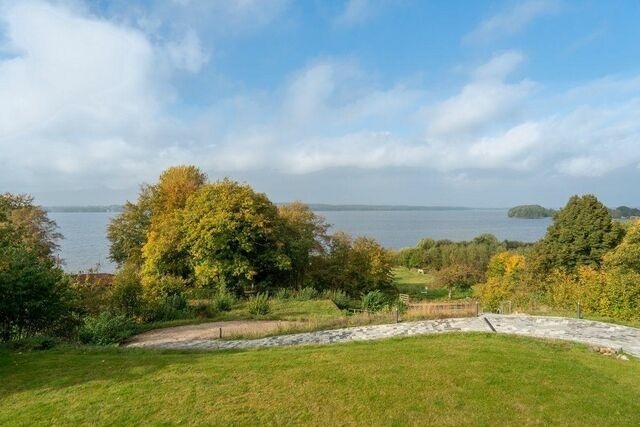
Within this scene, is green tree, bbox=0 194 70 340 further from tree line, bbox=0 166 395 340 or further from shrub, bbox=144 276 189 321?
shrub, bbox=144 276 189 321

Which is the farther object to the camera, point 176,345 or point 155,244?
point 155,244

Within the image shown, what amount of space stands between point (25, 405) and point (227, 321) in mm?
10811

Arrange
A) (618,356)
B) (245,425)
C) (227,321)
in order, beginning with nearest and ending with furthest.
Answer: (245,425) < (618,356) < (227,321)

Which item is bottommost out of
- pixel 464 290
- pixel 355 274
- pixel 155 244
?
pixel 464 290

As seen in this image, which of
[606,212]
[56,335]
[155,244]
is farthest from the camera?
[606,212]

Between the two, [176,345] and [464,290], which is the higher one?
[176,345]

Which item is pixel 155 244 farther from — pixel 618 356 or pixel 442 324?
pixel 618 356

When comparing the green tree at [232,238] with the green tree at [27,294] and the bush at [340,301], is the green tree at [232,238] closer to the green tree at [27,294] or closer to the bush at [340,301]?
the bush at [340,301]

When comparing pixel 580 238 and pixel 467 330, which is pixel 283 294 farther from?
pixel 580 238

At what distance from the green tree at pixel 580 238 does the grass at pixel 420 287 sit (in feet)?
37.6

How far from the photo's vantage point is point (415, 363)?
8766mm

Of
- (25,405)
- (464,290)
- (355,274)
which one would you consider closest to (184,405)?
(25,405)

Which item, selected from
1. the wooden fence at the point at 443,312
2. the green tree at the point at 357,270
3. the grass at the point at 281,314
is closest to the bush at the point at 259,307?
the grass at the point at 281,314

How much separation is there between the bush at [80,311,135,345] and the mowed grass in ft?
7.95
